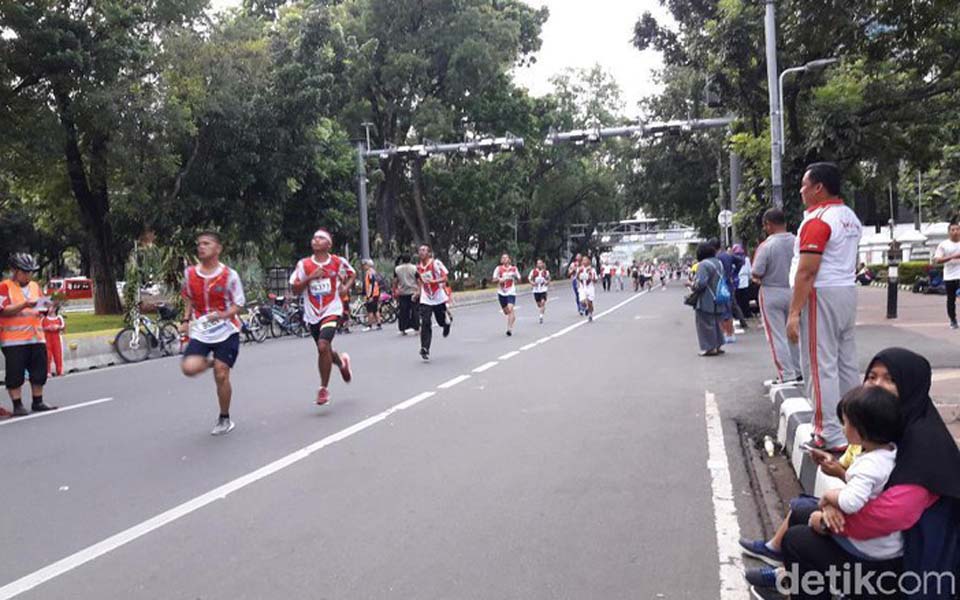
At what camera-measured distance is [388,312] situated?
2450cm

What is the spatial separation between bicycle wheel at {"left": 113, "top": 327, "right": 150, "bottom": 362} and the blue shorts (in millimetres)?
9442

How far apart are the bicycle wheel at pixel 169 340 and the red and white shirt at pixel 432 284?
6.34 meters

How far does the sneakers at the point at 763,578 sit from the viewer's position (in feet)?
12.2

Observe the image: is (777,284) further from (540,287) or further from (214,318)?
(540,287)

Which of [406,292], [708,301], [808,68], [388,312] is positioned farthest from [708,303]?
[388,312]

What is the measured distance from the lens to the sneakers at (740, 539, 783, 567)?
12.5 feet

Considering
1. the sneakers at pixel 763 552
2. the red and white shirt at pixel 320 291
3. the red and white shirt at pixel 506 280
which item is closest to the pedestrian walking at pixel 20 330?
the red and white shirt at pixel 320 291

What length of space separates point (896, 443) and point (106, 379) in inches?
489

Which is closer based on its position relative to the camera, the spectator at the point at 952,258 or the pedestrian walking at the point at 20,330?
the pedestrian walking at the point at 20,330

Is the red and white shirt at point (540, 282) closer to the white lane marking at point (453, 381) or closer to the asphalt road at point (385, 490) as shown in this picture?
the asphalt road at point (385, 490)

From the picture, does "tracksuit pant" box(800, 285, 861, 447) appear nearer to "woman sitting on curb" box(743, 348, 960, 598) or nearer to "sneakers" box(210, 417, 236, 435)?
"woman sitting on curb" box(743, 348, 960, 598)

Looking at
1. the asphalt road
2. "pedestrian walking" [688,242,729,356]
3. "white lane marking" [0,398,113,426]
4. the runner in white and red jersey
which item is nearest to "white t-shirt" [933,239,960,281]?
"pedestrian walking" [688,242,729,356]

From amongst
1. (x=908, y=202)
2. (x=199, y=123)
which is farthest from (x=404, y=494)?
(x=908, y=202)

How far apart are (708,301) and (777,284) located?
4029 mm
